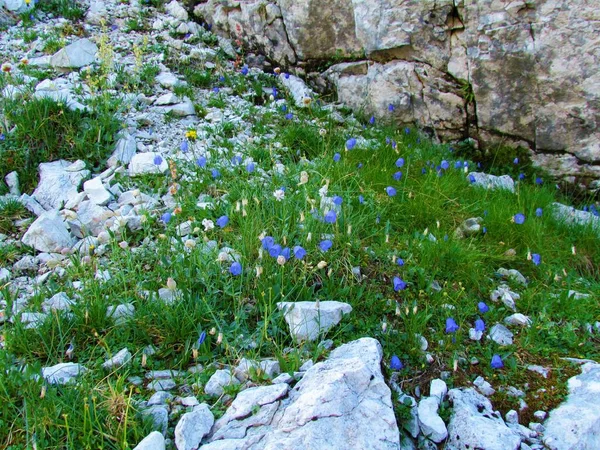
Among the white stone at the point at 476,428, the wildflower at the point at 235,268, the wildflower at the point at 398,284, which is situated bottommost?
the white stone at the point at 476,428

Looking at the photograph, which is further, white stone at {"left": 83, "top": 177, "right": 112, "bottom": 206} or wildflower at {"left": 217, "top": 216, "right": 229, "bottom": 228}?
white stone at {"left": 83, "top": 177, "right": 112, "bottom": 206}

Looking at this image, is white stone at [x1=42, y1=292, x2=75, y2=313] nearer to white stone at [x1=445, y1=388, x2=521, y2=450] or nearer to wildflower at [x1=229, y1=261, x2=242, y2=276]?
wildflower at [x1=229, y1=261, x2=242, y2=276]

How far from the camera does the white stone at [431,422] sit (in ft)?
9.22

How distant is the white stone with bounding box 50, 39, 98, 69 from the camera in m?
6.92

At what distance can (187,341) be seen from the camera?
334 centimetres

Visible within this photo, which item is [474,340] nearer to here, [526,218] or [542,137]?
[526,218]

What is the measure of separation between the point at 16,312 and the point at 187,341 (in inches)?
48.0

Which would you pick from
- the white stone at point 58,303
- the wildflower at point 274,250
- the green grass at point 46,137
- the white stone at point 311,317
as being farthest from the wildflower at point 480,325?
the green grass at point 46,137

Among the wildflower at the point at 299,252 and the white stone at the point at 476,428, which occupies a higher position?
the wildflower at the point at 299,252

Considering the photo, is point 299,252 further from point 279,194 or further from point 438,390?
point 438,390

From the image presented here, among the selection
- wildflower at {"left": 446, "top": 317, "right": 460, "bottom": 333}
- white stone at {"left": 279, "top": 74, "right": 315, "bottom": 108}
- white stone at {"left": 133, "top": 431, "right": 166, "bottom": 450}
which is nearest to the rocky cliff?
white stone at {"left": 279, "top": 74, "right": 315, "bottom": 108}

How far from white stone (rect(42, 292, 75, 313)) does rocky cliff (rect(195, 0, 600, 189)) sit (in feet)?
13.9

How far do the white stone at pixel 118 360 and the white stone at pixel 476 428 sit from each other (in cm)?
183

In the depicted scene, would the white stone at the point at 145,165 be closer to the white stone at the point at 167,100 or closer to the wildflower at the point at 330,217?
the white stone at the point at 167,100
